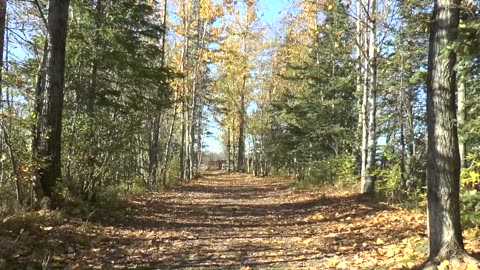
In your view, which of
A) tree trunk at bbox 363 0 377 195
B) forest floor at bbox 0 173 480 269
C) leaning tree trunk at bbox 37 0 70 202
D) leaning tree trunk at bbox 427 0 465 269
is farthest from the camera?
tree trunk at bbox 363 0 377 195

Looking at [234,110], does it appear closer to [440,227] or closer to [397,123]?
[397,123]

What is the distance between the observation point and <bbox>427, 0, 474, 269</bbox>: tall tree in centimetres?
488

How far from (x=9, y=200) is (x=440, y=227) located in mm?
7308

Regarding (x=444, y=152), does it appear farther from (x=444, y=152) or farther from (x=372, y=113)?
(x=372, y=113)

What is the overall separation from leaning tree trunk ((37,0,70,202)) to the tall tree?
6.73m

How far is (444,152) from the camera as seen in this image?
4.90m

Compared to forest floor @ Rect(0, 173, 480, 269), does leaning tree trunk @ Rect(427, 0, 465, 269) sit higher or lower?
higher

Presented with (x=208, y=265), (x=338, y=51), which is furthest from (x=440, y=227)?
(x=338, y=51)

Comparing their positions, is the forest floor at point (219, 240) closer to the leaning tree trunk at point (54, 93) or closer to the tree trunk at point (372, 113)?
the leaning tree trunk at point (54, 93)

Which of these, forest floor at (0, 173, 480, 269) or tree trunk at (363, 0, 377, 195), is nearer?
forest floor at (0, 173, 480, 269)

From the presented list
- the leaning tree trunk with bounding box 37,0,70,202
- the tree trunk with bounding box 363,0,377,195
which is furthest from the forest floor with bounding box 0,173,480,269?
the tree trunk with bounding box 363,0,377,195

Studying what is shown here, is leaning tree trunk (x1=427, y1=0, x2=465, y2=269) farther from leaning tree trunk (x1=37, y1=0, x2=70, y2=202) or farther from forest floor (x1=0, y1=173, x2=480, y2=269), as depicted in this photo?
leaning tree trunk (x1=37, y1=0, x2=70, y2=202)

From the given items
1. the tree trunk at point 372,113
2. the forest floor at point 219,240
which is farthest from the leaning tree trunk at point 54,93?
the tree trunk at point 372,113

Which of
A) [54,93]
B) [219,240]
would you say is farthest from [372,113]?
[54,93]
